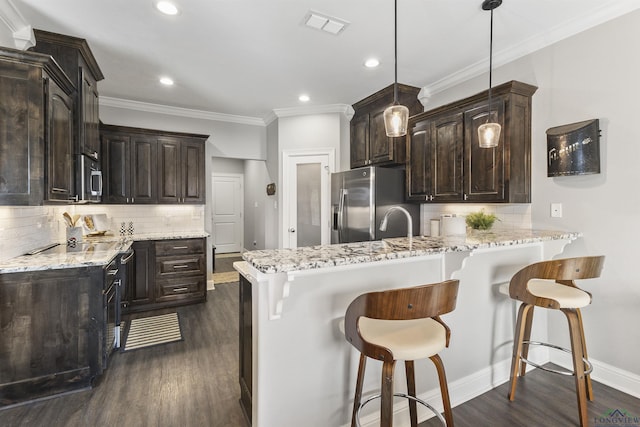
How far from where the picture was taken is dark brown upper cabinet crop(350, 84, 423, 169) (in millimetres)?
3758

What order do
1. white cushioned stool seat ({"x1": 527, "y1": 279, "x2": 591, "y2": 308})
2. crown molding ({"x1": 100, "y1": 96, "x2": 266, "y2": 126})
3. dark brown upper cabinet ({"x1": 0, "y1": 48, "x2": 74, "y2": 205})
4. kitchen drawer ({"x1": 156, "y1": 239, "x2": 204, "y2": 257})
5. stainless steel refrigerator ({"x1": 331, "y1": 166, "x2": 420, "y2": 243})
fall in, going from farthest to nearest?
1. crown molding ({"x1": 100, "y1": 96, "x2": 266, "y2": 126})
2. kitchen drawer ({"x1": 156, "y1": 239, "x2": 204, "y2": 257})
3. stainless steel refrigerator ({"x1": 331, "y1": 166, "x2": 420, "y2": 243})
4. dark brown upper cabinet ({"x1": 0, "y1": 48, "x2": 74, "y2": 205})
5. white cushioned stool seat ({"x1": 527, "y1": 279, "x2": 591, "y2": 308})

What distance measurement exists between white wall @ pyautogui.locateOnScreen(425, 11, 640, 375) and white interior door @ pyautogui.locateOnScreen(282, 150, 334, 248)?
2.60m

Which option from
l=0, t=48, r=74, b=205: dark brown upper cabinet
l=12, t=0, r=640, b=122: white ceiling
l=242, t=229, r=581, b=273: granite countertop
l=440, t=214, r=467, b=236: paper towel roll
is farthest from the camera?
l=440, t=214, r=467, b=236: paper towel roll

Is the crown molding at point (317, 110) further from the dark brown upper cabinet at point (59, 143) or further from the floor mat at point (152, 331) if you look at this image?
the floor mat at point (152, 331)

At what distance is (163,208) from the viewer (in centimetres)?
453

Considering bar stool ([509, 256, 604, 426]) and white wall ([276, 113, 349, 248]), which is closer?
bar stool ([509, 256, 604, 426])

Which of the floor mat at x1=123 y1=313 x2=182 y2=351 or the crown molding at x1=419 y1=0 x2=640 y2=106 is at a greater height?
the crown molding at x1=419 y1=0 x2=640 y2=106

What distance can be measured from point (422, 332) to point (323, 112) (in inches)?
146

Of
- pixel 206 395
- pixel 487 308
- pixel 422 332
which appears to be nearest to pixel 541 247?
pixel 487 308

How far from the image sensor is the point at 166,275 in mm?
4016

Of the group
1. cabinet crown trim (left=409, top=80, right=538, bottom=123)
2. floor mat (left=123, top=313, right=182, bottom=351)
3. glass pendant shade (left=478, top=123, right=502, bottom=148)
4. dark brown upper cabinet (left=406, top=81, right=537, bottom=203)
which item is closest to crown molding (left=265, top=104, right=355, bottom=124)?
dark brown upper cabinet (left=406, top=81, right=537, bottom=203)

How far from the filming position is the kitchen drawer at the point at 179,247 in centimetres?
398

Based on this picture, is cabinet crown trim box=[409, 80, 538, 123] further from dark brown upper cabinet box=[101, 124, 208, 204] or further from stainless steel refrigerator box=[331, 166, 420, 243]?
dark brown upper cabinet box=[101, 124, 208, 204]

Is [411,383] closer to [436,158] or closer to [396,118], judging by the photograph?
[396,118]
